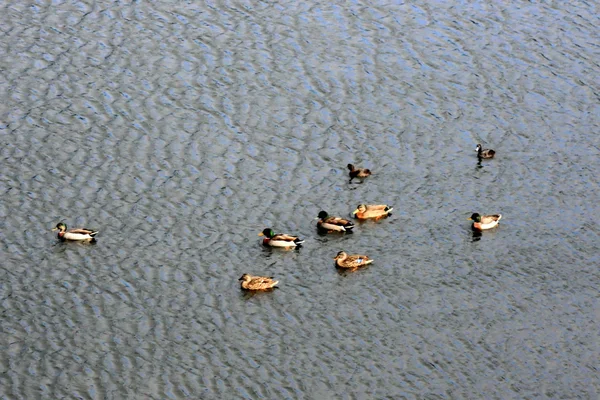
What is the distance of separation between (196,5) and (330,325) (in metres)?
29.0

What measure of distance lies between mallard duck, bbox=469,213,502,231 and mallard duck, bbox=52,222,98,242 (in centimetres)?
1515

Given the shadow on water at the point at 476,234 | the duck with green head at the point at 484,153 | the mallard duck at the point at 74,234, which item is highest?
the shadow on water at the point at 476,234

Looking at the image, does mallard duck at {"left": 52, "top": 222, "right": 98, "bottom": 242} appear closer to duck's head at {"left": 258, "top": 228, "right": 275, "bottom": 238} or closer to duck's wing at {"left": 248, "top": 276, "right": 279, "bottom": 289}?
duck's head at {"left": 258, "top": 228, "right": 275, "bottom": 238}

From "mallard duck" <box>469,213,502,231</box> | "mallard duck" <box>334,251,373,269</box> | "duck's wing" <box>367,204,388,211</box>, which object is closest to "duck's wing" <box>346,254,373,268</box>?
"mallard duck" <box>334,251,373,269</box>

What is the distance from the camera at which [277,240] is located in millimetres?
46531

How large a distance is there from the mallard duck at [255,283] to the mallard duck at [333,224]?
183 inches

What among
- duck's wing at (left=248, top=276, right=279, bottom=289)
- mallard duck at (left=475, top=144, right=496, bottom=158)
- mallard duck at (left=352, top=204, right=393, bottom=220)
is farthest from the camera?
mallard duck at (left=475, top=144, right=496, bottom=158)

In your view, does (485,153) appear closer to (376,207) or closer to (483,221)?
(483,221)

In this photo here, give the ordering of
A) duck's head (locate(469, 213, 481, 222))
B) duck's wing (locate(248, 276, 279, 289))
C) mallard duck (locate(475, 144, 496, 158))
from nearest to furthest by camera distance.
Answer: duck's wing (locate(248, 276, 279, 289)) < duck's head (locate(469, 213, 481, 222)) < mallard duck (locate(475, 144, 496, 158))

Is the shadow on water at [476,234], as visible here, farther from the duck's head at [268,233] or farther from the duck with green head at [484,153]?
the duck's head at [268,233]

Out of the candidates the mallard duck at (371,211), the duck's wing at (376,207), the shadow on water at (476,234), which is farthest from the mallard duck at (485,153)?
the mallard duck at (371,211)

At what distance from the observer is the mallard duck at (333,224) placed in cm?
4781

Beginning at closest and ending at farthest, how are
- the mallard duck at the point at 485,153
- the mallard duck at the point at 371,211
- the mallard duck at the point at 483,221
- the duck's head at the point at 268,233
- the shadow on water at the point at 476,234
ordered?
the duck's head at the point at 268,233 → the shadow on water at the point at 476,234 → the mallard duck at the point at 483,221 → the mallard duck at the point at 371,211 → the mallard duck at the point at 485,153

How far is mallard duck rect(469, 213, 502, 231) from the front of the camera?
47.7m
